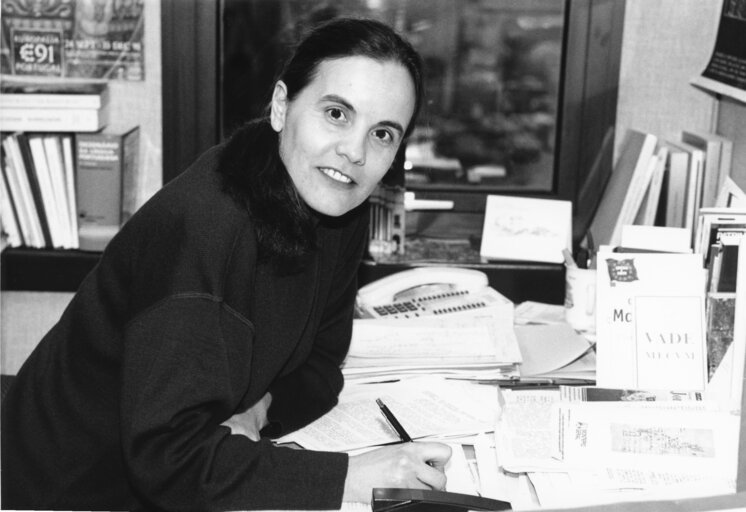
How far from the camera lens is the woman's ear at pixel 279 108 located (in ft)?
4.48

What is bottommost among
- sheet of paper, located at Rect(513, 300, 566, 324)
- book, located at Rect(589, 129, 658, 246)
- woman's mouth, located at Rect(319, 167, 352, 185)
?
sheet of paper, located at Rect(513, 300, 566, 324)

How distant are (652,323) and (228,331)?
2.03 feet

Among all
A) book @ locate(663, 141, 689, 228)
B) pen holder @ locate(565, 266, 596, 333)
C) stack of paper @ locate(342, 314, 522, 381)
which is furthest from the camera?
book @ locate(663, 141, 689, 228)

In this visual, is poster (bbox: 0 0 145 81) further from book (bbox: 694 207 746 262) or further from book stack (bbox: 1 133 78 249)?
book (bbox: 694 207 746 262)

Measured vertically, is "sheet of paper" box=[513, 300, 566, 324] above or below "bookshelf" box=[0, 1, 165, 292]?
below

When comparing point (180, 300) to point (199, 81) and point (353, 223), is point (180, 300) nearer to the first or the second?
point (353, 223)

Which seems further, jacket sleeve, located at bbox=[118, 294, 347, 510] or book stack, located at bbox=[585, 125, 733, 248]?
book stack, located at bbox=[585, 125, 733, 248]

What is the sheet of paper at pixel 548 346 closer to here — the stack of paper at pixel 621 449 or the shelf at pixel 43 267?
the stack of paper at pixel 621 449

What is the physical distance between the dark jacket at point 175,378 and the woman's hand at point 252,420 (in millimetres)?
17

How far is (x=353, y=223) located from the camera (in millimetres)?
A: 1559

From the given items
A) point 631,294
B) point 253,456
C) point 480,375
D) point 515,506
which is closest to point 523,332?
point 480,375

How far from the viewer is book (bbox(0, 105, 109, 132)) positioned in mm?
2035

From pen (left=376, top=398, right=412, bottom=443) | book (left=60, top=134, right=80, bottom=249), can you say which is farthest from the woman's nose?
book (left=60, top=134, right=80, bottom=249)

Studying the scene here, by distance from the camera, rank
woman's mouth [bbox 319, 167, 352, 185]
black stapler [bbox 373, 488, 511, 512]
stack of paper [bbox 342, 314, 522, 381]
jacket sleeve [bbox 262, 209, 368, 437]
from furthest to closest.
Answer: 1. stack of paper [bbox 342, 314, 522, 381]
2. jacket sleeve [bbox 262, 209, 368, 437]
3. woman's mouth [bbox 319, 167, 352, 185]
4. black stapler [bbox 373, 488, 511, 512]
